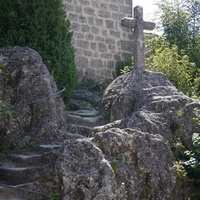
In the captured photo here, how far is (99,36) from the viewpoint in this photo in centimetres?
1348

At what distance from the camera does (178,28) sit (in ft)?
45.3

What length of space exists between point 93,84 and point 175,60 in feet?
9.33

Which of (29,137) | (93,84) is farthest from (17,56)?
(93,84)

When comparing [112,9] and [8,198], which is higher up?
[112,9]

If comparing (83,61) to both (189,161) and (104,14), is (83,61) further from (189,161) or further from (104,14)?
A: (189,161)

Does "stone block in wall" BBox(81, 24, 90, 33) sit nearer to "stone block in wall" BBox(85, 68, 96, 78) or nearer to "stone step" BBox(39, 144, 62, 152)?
Result: "stone block in wall" BBox(85, 68, 96, 78)

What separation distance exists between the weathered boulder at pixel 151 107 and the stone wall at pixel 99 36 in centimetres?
481

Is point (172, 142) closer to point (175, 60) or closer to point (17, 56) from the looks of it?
point (17, 56)

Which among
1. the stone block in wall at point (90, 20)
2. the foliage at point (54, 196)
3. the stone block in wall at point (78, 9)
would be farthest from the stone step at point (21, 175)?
the stone block in wall at point (90, 20)

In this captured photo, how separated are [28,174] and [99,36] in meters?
8.68

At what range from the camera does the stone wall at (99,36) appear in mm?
13008

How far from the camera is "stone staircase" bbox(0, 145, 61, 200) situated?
492 cm

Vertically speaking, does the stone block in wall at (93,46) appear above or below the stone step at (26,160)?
above

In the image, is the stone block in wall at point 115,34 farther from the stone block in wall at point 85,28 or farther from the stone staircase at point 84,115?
the stone staircase at point 84,115
